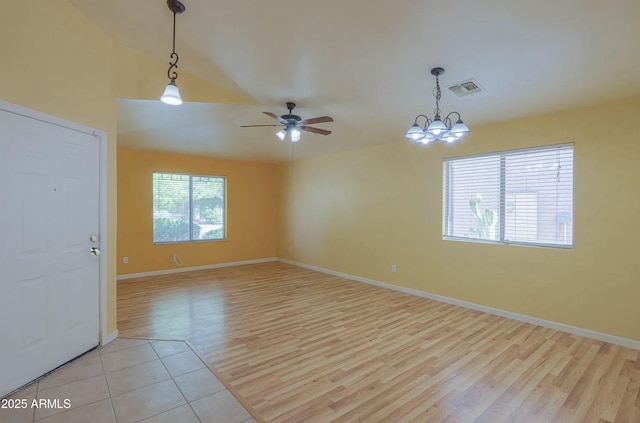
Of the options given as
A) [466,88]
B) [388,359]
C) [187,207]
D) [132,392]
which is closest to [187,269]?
[187,207]

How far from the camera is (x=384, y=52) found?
8.71 feet

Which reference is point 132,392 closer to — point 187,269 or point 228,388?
point 228,388

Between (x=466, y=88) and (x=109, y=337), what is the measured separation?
4513 mm

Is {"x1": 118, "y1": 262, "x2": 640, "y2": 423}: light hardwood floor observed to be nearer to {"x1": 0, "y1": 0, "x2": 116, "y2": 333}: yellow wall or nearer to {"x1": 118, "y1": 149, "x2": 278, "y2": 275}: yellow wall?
{"x1": 0, "y1": 0, "x2": 116, "y2": 333}: yellow wall

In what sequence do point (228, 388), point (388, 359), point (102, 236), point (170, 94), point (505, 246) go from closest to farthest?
1. point (170, 94)
2. point (228, 388)
3. point (388, 359)
4. point (102, 236)
5. point (505, 246)

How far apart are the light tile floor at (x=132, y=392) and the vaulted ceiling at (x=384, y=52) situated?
105 inches

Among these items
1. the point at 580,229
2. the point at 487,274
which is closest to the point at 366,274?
the point at 487,274

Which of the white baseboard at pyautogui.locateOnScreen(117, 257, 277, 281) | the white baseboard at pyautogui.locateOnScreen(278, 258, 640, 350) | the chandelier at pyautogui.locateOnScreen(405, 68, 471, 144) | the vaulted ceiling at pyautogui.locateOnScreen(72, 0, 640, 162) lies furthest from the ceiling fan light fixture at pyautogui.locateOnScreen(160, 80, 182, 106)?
the white baseboard at pyautogui.locateOnScreen(117, 257, 277, 281)

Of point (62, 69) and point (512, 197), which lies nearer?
point (62, 69)

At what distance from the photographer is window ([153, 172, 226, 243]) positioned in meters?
6.23

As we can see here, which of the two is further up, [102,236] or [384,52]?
[384,52]

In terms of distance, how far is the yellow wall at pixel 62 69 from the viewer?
85.9 inches

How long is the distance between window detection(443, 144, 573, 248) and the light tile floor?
377 centimetres

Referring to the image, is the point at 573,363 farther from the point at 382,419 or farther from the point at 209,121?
the point at 209,121
